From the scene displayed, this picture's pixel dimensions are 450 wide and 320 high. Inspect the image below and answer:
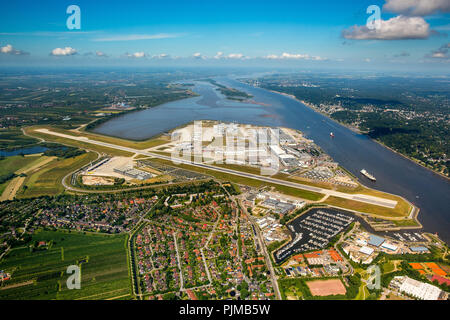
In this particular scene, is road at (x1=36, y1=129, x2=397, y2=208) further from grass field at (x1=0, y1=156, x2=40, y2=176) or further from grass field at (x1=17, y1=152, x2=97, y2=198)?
grass field at (x1=0, y1=156, x2=40, y2=176)

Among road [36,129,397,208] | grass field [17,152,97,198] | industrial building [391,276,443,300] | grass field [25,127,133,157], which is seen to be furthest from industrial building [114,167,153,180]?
Result: industrial building [391,276,443,300]

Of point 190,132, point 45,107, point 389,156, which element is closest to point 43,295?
point 190,132

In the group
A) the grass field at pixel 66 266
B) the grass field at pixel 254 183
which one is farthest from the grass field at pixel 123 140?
the grass field at pixel 66 266

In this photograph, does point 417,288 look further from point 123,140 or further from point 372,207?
point 123,140

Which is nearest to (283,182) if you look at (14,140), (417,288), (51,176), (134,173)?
(417,288)

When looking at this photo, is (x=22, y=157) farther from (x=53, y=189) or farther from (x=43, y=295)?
(x=43, y=295)

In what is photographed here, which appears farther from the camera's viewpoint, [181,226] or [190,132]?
[190,132]
